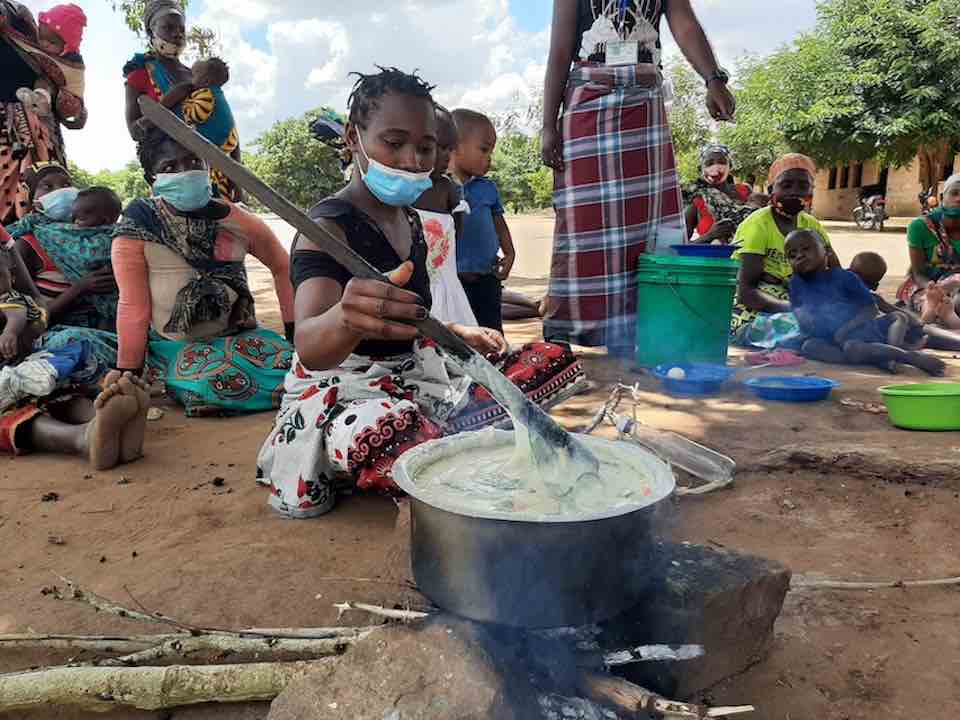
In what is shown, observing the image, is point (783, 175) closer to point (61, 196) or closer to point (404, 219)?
point (404, 219)

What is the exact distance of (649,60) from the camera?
4008mm

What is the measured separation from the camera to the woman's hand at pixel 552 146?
13.8 feet

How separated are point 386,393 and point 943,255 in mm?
4987

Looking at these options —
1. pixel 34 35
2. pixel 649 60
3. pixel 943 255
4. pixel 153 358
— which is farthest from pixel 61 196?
pixel 943 255

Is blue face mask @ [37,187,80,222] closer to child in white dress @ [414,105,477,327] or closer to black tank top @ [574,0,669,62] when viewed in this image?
child in white dress @ [414,105,477,327]

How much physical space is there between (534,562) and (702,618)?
415 mm

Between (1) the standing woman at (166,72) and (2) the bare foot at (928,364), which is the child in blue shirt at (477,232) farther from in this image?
(2) the bare foot at (928,364)

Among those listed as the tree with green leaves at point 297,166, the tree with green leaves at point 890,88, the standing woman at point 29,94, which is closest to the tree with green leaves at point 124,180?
the tree with green leaves at point 297,166

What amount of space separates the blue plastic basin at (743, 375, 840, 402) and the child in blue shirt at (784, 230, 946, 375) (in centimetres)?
102

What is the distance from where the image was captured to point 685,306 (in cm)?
393

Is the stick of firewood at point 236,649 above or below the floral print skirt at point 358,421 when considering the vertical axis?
below

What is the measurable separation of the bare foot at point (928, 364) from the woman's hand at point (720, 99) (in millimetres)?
1736

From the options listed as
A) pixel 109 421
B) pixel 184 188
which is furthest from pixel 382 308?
pixel 184 188

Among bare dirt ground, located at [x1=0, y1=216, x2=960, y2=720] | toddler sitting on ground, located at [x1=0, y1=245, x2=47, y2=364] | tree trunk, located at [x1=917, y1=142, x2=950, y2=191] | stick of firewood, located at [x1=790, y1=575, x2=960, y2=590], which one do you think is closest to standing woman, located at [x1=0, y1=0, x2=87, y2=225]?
toddler sitting on ground, located at [x1=0, y1=245, x2=47, y2=364]
